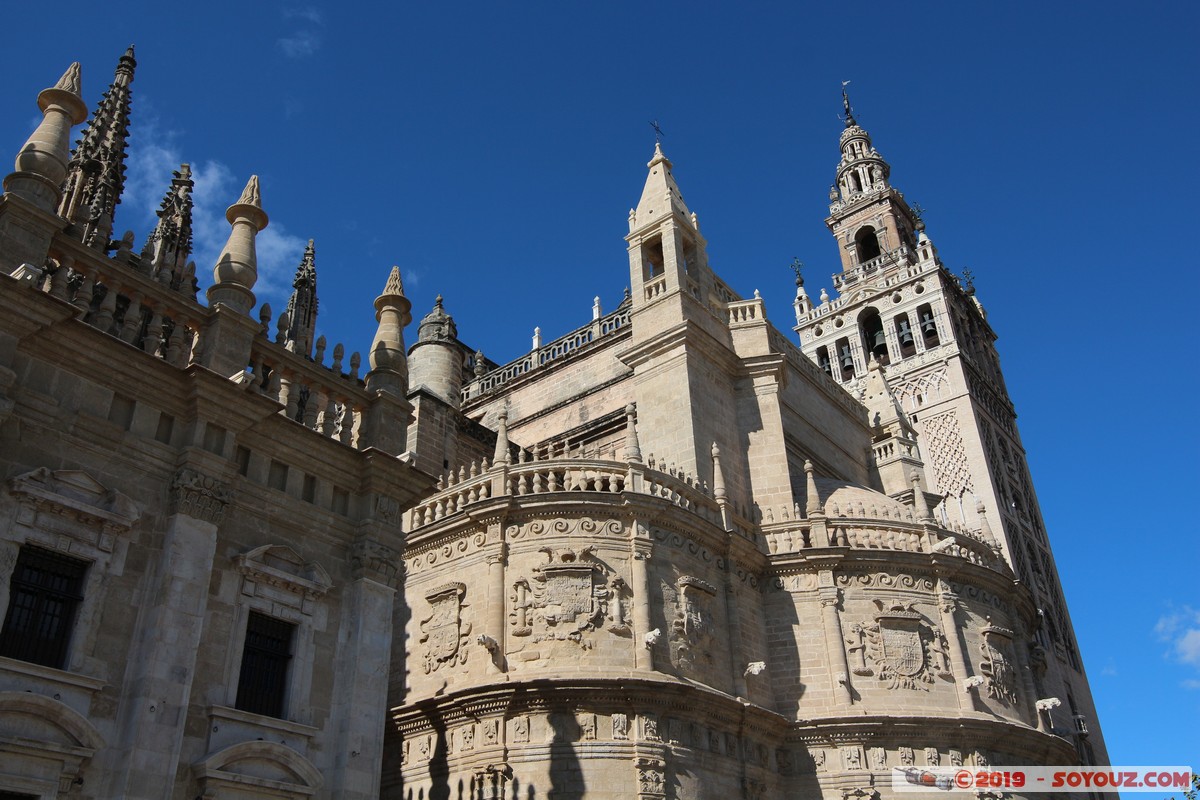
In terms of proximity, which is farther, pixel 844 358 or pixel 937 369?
pixel 844 358

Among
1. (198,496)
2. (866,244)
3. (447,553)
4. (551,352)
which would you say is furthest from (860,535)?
(866,244)

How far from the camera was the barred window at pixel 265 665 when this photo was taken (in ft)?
36.8

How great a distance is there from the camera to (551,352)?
3105cm

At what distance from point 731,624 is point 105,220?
14512mm

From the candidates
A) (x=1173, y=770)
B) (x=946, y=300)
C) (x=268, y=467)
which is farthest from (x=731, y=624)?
(x=946, y=300)

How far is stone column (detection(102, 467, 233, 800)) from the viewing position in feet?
31.6

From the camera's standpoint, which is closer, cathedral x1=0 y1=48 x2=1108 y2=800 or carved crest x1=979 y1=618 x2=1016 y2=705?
cathedral x1=0 y1=48 x2=1108 y2=800

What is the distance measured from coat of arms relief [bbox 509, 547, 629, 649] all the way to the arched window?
46.7m

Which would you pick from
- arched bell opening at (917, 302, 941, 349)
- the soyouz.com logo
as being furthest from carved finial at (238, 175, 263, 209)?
arched bell opening at (917, 302, 941, 349)

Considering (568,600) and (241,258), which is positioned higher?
(241,258)

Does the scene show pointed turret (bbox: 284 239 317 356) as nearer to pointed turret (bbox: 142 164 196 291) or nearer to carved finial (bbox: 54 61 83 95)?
pointed turret (bbox: 142 164 196 291)

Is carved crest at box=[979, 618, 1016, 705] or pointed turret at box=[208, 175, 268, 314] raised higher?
pointed turret at box=[208, 175, 268, 314]

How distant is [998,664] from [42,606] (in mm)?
20663

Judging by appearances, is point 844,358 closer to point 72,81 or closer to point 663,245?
point 663,245
